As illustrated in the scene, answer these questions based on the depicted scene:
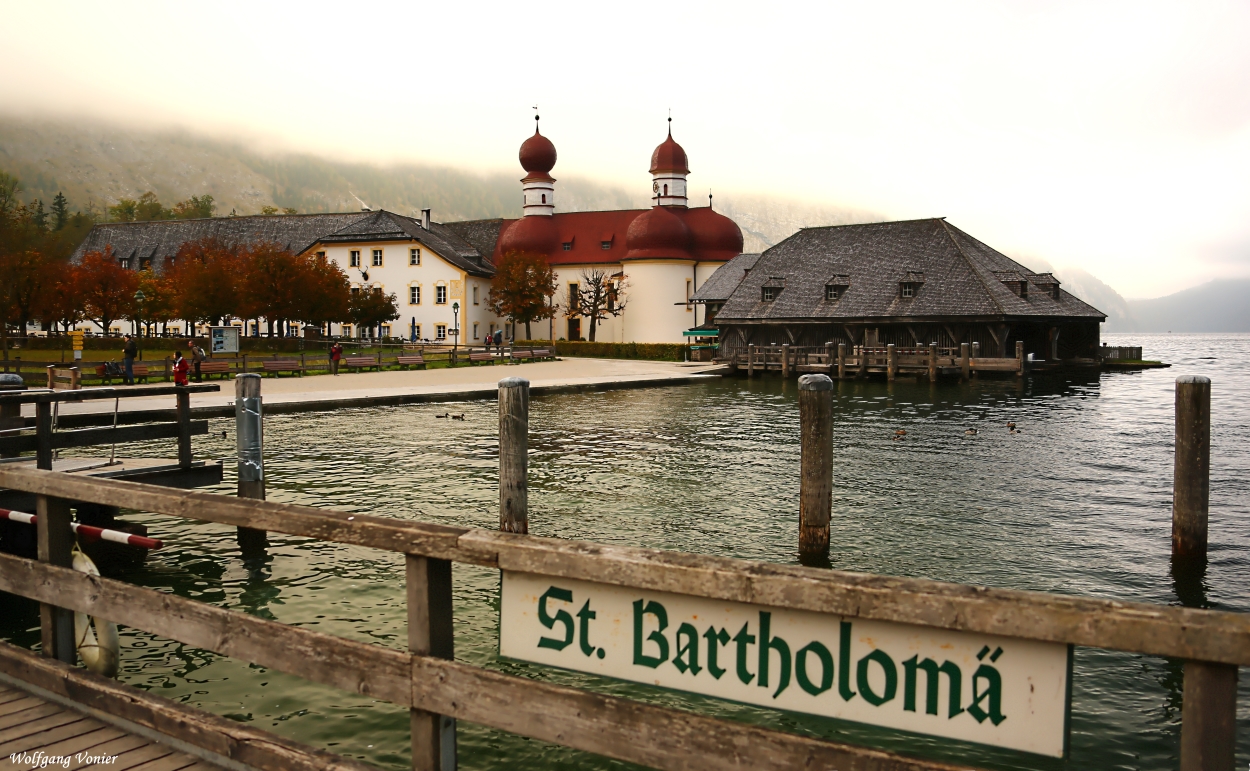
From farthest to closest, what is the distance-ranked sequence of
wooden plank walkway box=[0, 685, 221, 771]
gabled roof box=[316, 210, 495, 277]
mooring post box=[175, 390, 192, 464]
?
gabled roof box=[316, 210, 495, 277]
mooring post box=[175, 390, 192, 464]
wooden plank walkway box=[0, 685, 221, 771]

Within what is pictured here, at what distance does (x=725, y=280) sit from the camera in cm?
7081

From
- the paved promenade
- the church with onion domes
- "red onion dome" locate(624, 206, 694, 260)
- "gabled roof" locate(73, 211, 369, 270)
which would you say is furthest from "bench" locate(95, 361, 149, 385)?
"gabled roof" locate(73, 211, 369, 270)

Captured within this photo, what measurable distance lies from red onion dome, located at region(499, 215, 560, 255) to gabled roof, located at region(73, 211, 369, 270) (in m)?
13.5

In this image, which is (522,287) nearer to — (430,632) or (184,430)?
(184,430)

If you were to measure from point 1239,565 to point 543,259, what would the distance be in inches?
2752

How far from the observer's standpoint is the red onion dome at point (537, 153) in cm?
8725

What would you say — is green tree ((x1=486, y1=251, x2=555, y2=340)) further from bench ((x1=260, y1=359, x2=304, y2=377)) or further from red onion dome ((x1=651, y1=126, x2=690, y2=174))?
bench ((x1=260, y1=359, x2=304, y2=377))

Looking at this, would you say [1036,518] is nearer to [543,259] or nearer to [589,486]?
[589,486]

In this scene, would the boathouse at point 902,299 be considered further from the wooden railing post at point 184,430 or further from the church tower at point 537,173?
the wooden railing post at point 184,430

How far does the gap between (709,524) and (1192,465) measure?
6351mm

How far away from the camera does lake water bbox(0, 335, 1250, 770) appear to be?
7.42 meters

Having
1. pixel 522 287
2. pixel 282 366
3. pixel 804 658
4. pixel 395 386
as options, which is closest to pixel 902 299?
pixel 395 386

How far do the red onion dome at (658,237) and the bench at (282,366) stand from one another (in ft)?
137

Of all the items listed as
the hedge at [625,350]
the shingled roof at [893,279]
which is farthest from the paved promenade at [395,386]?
the hedge at [625,350]
